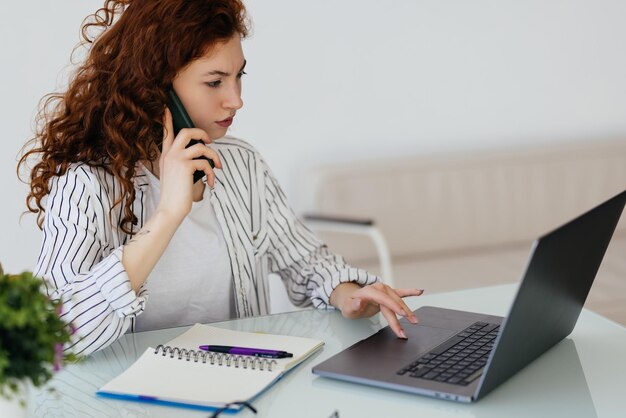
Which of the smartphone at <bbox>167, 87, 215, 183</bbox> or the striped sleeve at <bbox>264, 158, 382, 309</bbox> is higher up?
the smartphone at <bbox>167, 87, 215, 183</bbox>

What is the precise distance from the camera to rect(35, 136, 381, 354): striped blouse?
152 centimetres

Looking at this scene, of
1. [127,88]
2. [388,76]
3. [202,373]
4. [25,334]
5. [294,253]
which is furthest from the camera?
[388,76]

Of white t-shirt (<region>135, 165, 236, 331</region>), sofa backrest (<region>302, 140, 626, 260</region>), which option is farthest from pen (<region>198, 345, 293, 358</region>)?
sofa backrest (<region>302, 140, 626, 260</region>)

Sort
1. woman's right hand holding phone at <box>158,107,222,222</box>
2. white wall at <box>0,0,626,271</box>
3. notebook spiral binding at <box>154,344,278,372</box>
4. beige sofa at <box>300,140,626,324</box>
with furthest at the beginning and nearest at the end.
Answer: beige sofa at <box>300,140,626,324</box>
white wall at <box>0,0,626,271</box>
woman's right hand holding phone at <box>158,107,222,222</box>
notebook spiral binding at <box>154,344,278,372</box>

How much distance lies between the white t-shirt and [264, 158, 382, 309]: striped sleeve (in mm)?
138

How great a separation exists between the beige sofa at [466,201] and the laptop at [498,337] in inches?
67.7

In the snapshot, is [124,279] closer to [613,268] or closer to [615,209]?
[615,209]

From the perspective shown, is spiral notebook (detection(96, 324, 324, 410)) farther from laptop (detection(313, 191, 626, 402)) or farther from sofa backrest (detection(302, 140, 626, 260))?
sofa backrest (detection(302, 140, 626, 260))

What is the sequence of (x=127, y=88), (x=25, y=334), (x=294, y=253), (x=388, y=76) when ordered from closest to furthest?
1. (x=25, y=334)
2. (x=127, y=88)
3. (x=294, y=253)
4. (x=388, y=76)

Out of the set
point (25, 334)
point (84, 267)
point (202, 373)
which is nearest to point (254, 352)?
point (202, 373)

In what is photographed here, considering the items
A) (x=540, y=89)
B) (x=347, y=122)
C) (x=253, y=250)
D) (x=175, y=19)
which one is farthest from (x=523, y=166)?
(x=175, y=19)

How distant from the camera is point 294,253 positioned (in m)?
1.99

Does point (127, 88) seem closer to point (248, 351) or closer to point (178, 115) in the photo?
point (178, 115)

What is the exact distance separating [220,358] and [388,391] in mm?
277
